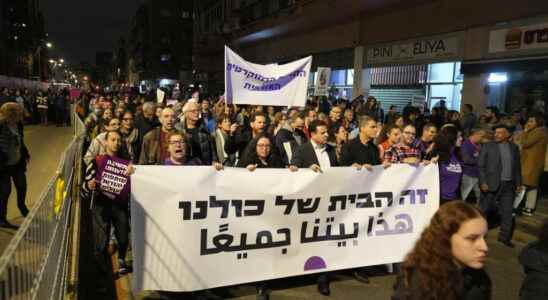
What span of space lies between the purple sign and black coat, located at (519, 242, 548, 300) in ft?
12.1

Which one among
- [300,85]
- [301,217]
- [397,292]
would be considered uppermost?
[300,85]

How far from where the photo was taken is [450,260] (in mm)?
2053

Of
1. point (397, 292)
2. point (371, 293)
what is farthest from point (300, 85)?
point (397, 292)

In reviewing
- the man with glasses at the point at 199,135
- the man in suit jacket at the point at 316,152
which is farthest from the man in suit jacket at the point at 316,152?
the man with glasses at the point at 199,135

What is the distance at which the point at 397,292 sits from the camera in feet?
7.19

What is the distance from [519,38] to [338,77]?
1132cm

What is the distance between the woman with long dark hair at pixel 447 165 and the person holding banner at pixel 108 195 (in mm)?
3876

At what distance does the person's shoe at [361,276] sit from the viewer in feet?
17.2

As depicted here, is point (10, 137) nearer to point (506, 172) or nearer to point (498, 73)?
point (506, 172)

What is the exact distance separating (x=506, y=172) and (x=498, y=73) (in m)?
7.30

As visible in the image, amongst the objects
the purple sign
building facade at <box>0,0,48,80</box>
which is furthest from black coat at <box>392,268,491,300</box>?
building facade at <box>0,0,48,80</box>

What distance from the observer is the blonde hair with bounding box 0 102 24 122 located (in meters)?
6.49

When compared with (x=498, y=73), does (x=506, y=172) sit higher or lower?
lower

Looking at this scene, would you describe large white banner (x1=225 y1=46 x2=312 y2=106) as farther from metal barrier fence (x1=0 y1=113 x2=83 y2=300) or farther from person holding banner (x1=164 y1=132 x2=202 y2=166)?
metal barrier fence (x1=0 y1=113 x2=83 y2=300)
